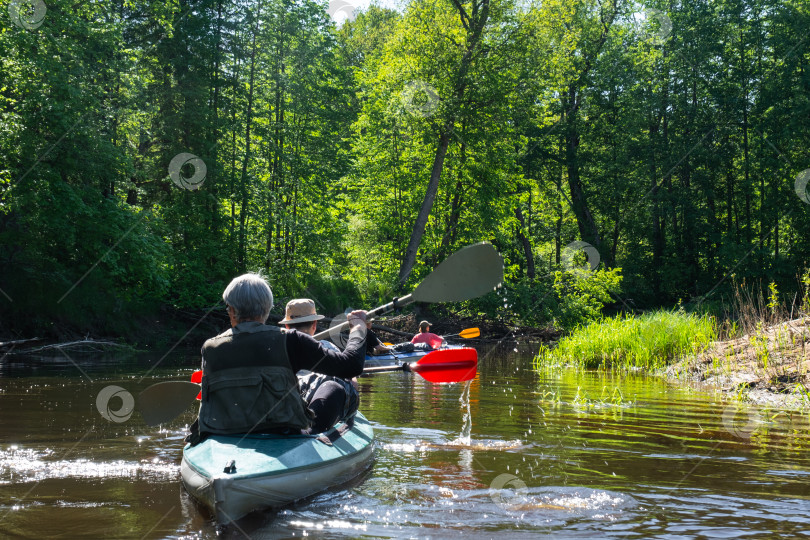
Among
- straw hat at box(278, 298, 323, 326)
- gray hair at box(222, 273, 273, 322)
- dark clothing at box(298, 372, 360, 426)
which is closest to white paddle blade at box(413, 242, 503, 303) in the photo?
straw hat at box(278, 298, 323, 326)

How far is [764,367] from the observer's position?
29.9ft

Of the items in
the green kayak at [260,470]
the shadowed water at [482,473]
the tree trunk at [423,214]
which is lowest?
the shadowed water at [482,473]

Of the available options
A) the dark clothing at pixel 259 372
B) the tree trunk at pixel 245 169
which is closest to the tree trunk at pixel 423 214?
the tree trunk at pixel 245 169

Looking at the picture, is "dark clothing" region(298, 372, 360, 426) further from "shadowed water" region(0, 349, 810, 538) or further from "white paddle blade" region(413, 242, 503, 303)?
"white paddle blade" region(413, 242, 503, 303)

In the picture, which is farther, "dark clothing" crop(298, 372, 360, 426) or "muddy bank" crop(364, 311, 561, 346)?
"muddy bank" crop(364, 311, 561, 346)

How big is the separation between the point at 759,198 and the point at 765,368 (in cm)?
2368

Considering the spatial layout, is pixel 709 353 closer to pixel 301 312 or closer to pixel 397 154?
pixel 301 312

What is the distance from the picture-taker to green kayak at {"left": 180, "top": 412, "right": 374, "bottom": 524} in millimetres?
3846

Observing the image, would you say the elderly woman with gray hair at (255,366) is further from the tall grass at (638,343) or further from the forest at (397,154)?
the forest at (397,154)

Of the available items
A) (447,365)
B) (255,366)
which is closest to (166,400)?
(255,366)

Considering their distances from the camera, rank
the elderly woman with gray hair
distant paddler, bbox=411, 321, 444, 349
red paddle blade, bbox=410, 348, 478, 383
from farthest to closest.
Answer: distant paddler, bbox=411, 321, 444, 349
red paddle blade, bbox=410, 348, 478, 383
the elderly woman with gray hair

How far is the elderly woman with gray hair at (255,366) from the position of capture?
4273 mm

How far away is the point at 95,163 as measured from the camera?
1569cm

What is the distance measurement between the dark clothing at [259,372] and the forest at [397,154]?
11728mm
